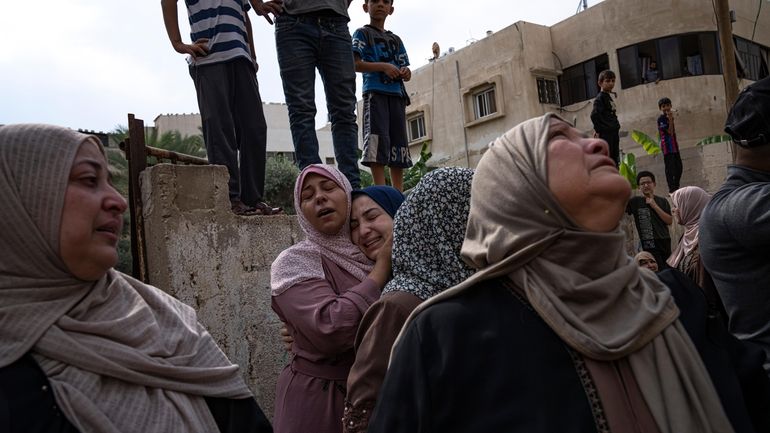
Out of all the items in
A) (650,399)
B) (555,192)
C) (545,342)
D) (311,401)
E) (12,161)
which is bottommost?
(311,401)

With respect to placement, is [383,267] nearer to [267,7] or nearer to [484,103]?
[267,7]

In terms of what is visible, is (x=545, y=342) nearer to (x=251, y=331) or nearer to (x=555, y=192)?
(x=555, y=192)

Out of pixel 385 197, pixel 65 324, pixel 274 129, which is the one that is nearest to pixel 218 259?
pixel 385 197

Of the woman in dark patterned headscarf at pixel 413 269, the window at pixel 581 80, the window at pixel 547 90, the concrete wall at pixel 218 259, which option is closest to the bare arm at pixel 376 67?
the concrete wall at pixel 218 259

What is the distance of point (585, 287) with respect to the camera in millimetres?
1472

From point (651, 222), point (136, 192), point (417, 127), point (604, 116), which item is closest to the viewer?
point (136, 192)

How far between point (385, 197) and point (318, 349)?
79 cm

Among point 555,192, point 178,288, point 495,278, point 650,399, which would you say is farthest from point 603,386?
point 178,288

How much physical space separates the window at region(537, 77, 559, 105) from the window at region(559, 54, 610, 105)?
224 mm

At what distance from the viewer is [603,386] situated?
1.41 meters

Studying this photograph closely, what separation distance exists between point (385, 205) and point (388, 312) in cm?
88

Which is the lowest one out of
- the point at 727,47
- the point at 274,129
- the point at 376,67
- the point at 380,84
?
the point at 380,84

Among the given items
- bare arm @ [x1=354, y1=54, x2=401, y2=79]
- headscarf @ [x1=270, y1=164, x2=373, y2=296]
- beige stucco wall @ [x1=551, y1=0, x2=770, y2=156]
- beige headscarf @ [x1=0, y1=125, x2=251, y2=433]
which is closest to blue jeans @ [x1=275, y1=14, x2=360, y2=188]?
bare arm @ [x1=354, y1=54, x2=401, y2=79]

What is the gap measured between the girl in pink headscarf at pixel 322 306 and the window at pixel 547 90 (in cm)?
1794
